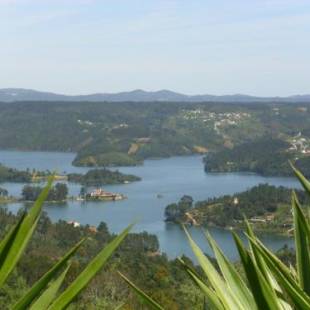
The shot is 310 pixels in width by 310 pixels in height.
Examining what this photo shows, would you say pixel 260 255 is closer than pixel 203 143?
Yes

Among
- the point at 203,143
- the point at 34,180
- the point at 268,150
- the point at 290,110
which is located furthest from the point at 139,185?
the point at 290,110

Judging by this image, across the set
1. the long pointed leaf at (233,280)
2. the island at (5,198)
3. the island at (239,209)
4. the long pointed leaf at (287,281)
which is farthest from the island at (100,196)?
the long pointed leaf at (287,281)

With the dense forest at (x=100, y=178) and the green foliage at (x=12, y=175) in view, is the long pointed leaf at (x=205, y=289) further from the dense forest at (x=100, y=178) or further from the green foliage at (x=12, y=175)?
the green foliage at (x=12, y=175)

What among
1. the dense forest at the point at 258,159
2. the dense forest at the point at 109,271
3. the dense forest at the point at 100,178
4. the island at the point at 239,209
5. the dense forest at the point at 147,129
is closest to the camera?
the dense forest at the point at 109,271

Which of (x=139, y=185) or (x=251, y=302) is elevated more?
(x=251, y=302)

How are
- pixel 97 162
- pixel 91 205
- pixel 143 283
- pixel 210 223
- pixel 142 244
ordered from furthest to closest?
pixel 97 162, pixel 91 205, pixel 210 223, pixel 142 244, pixel 143 283

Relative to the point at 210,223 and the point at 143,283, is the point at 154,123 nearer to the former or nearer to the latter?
the point at 210,223
